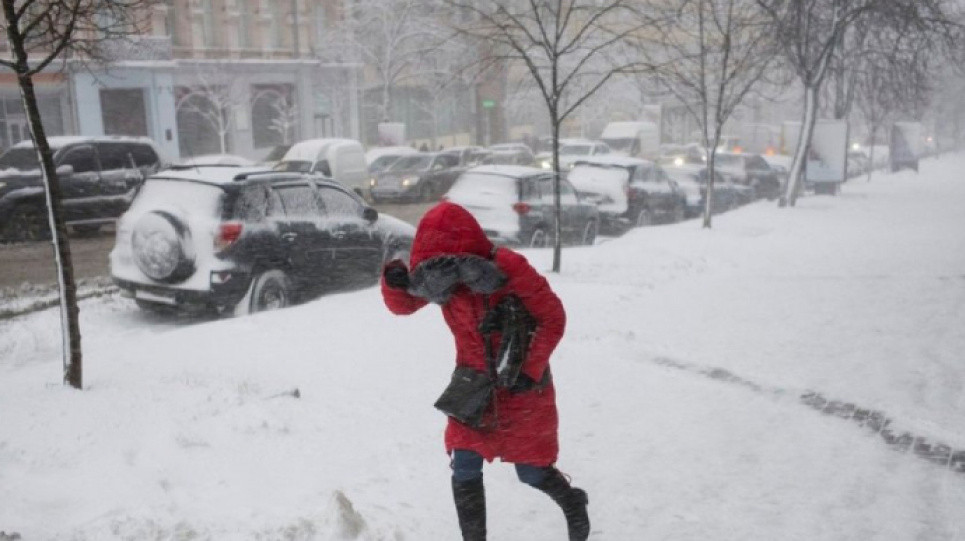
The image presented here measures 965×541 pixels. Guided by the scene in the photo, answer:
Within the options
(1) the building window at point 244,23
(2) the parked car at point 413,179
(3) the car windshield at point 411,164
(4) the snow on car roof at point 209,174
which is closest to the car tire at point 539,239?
(4) the snow on car roof at point 209,174

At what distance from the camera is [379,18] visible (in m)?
42.4

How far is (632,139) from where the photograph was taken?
37.8m

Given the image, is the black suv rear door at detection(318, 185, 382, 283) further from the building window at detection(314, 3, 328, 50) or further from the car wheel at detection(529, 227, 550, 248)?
the building window at detection(314, 3, 328, 50)

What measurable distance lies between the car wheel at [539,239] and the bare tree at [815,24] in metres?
9.46

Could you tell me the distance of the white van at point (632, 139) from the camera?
37.6 meters

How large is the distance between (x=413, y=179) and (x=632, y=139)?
52.5ft

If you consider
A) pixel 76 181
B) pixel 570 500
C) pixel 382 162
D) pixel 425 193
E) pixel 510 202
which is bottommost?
pixel 425 193

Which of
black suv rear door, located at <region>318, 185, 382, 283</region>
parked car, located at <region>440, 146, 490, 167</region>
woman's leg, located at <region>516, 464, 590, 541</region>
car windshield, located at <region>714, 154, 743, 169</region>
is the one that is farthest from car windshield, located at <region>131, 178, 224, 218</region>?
car windshield, located at <region>714, 154, 743, 169</region>

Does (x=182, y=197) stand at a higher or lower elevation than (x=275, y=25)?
lower

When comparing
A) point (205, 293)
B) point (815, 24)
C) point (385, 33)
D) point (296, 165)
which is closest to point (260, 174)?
point (205, 293)

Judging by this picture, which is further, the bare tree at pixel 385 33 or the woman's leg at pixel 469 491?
the bare tree at pixel 385 33

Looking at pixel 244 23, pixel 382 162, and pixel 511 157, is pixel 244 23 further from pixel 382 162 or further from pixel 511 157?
pixel 382 162

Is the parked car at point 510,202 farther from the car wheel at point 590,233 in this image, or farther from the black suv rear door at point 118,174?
the black suv rear door at point 118,174

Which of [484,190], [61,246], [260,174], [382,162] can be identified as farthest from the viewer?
[382,162]
